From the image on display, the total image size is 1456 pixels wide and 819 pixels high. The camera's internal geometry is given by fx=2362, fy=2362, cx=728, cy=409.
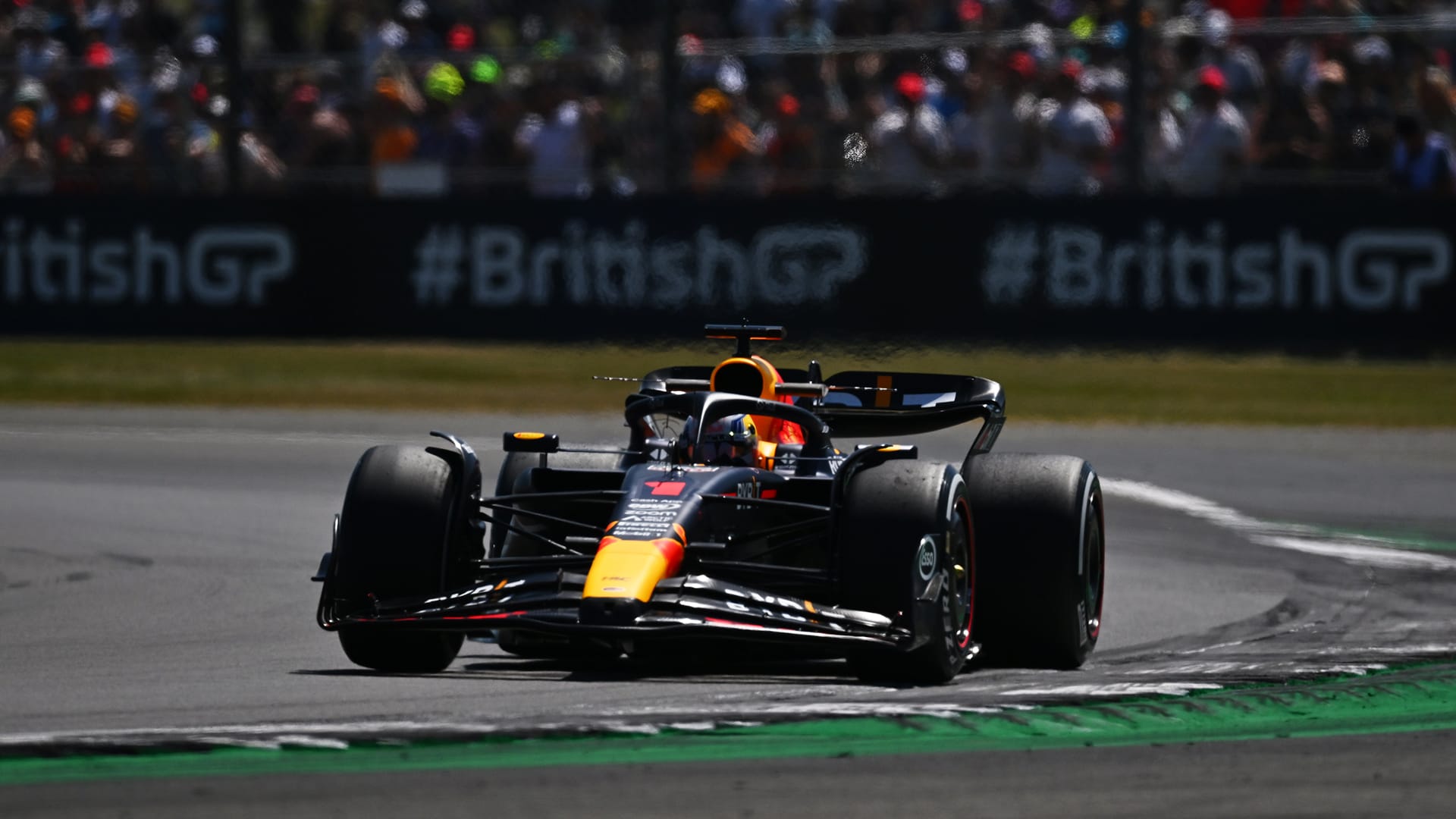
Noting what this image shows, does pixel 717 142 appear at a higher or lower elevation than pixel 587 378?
higher

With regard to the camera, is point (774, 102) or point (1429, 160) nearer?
point (1429, 160)

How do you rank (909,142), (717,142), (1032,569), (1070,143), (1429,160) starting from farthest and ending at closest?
(717,142), (909,142), (1070,143), (1429,160), (1032,569)

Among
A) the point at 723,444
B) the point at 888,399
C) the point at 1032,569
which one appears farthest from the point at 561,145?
the point at 1032,569

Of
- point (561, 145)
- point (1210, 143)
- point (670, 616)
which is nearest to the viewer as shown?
point (670, 616)

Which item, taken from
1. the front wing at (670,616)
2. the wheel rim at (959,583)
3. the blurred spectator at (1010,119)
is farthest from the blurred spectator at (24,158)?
the wheel rim at (959,583)

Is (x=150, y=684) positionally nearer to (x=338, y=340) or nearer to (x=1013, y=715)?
(x=1013, y=715)

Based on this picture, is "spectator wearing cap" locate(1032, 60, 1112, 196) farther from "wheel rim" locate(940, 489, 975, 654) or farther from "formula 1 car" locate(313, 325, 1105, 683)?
"wheel rim" locate(940, 489, 975, 654)

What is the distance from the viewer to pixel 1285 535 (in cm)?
1068

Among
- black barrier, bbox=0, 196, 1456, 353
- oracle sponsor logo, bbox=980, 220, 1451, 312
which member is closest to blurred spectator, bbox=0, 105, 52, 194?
black barrier, bbox=0, 196, 1456, 353

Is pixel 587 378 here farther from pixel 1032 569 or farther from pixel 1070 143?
pixel 1032 569

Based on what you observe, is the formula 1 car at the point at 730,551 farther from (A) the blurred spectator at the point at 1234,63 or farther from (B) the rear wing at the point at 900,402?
(A) the blurred spectator at the point at 1234,63

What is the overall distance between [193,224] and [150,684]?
13847 mm

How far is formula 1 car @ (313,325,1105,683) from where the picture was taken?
618cm

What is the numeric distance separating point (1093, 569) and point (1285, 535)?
369cm
